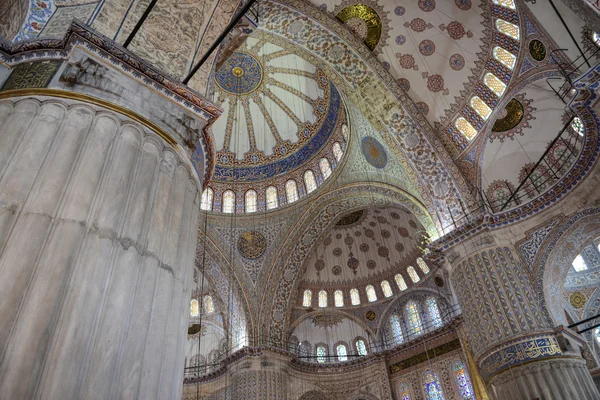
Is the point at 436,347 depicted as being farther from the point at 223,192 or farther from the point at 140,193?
the point at 140,193

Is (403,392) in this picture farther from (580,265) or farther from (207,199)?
(207,199)

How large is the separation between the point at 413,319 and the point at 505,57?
10589 millimetres

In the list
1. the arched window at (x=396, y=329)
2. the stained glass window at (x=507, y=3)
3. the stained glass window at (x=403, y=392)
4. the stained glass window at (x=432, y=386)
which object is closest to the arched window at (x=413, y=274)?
the arched window at (x=396, y=329)

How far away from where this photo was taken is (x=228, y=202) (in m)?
16.2

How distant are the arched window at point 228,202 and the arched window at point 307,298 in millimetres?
4729

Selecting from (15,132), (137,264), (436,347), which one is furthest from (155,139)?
(436,347)

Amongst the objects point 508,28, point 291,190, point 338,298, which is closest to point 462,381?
point 338,298

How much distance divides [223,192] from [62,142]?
1256 centimetres

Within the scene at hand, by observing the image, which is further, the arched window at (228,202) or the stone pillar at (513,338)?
the arched window at (228,202)

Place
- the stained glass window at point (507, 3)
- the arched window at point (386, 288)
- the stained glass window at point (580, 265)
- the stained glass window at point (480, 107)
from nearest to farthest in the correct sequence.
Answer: the stained glass window at point (507, 3)
the stained glass window at point (480, 107)
the stained glass window at point (580, 265)
the arched window at point (386, 288)

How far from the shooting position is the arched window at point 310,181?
52.3 ft

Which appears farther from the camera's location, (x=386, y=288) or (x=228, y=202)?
(x=386, y=288)

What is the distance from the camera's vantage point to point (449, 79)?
10414 millimetres

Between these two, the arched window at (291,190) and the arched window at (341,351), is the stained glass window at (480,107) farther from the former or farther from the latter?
the arched window at (341,351)
